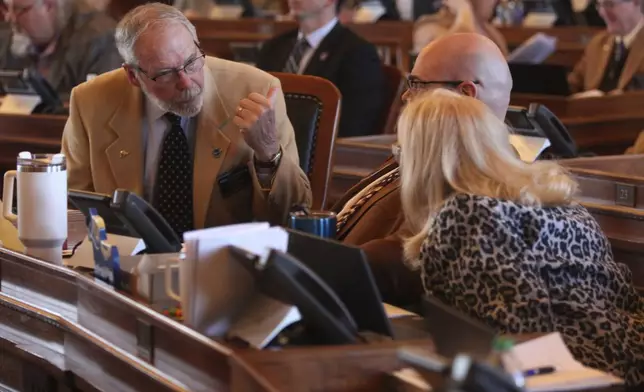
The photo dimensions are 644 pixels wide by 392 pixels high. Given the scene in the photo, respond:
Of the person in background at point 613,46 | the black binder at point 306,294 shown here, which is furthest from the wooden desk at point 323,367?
the person in background at point 613,46

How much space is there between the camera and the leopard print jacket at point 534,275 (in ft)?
7.16

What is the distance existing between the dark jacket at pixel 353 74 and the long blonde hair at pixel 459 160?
294cm

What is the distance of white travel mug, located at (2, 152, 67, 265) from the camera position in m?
2.51

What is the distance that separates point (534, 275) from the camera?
7.27ft

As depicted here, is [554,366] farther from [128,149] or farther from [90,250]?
[128,149]

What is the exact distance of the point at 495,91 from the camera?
2945 mm

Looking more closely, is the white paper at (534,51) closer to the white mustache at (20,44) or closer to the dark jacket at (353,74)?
the dark jacket at (353,74)

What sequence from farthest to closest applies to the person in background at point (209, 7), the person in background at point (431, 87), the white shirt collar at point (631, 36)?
the person in background at point (209, 7) < the white shirt collar at point (631, 36) < the person in background at point (431, 87)

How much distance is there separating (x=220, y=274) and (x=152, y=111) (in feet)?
4.81

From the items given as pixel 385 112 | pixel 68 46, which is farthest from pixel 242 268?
pixel 68 46

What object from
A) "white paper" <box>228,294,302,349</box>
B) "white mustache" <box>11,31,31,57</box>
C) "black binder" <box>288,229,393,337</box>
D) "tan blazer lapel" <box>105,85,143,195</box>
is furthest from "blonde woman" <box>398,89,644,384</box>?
"white mustache" <box>11,31,31,57</box>

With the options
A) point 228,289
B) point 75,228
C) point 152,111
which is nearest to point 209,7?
point 152,111

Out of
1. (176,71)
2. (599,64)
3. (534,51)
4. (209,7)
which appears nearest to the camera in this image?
(176,71)

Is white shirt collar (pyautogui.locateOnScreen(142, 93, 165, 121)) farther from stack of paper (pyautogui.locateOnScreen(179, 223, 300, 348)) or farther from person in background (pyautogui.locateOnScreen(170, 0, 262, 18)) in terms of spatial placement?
person in background (pyautogui.locateOnScreen(170, 0, 262, 18))
